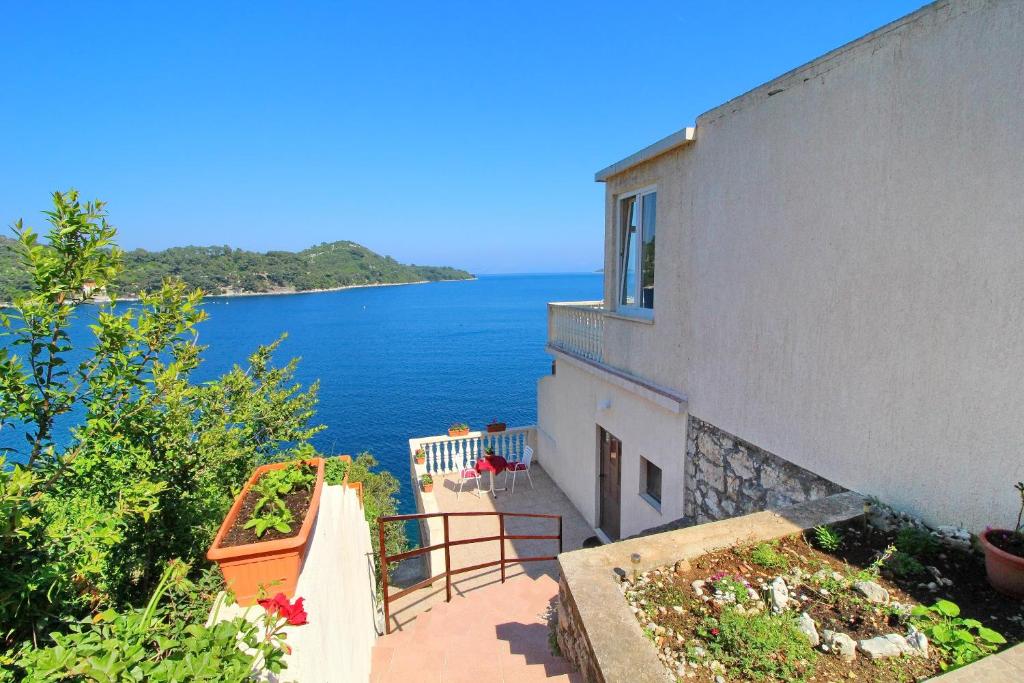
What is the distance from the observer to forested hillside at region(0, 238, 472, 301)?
8.30 feet

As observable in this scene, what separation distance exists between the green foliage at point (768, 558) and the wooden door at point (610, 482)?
433 centimetres

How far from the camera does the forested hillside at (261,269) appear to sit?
253 cm

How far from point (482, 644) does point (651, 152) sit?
568 centimetres

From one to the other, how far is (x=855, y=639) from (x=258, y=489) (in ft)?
11.7

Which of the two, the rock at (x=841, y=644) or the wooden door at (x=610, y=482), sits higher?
the rock at (x=841, y=644)

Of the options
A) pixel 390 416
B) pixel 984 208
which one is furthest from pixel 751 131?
pixel 390 416

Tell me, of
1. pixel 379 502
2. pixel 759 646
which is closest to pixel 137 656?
pixel 759 646

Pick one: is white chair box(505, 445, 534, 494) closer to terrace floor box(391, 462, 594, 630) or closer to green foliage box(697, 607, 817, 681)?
terrace floor box(391, 462, 594, 630)

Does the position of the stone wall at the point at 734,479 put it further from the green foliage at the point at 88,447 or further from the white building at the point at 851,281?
the green foliage at the point at 88,447

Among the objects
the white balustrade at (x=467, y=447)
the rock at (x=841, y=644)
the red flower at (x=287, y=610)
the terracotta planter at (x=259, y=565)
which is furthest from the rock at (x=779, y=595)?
the white balustrade at (x=467, y=447)

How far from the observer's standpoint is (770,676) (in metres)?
2.20

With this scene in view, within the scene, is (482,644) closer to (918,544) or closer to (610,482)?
(918,544)

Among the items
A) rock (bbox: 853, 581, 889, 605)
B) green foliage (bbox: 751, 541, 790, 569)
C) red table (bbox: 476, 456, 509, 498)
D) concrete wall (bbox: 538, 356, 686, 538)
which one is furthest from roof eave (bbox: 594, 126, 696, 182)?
red table (bbox: 476, 456, 509, 498)

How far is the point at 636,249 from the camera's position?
691 centimetres
